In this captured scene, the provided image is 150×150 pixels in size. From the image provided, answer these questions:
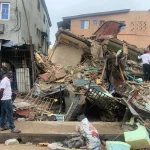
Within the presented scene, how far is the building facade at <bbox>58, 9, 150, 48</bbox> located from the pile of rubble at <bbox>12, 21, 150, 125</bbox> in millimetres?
12831

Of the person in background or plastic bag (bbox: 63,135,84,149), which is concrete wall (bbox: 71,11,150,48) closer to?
the person in background

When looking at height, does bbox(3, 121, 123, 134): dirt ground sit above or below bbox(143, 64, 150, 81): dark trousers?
below

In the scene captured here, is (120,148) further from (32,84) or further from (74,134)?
(32,84)

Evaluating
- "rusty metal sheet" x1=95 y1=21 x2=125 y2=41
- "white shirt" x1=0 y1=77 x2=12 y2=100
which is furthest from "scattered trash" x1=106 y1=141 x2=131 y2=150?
"rusty metal sheet" x1=95 y1=21 x2=125 y2=41

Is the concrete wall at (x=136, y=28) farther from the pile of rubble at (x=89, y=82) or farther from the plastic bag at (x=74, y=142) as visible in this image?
the plastic bag at (x=74, y=142)

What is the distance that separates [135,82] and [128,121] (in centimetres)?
438

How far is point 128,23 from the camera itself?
28.6m

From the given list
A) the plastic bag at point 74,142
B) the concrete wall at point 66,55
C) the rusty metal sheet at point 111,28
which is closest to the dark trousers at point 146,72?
the concrete wall at point 66,55

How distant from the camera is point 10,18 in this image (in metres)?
17.9

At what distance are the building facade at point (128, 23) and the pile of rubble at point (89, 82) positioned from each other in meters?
12.8

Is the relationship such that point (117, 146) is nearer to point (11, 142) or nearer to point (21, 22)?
point (11, 142)

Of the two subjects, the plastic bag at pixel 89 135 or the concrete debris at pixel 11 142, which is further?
the concrete debris at pixel 11 142

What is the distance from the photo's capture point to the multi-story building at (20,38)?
12.5 meters

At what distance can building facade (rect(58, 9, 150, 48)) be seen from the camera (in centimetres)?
2841
